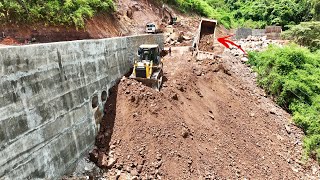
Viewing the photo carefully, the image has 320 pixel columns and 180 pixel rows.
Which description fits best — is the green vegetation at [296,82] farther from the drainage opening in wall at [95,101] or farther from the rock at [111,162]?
the drainage opening in wall at [95,101]

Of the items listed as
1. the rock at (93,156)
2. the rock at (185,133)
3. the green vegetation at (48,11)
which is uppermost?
the green vegetation at (48,11)

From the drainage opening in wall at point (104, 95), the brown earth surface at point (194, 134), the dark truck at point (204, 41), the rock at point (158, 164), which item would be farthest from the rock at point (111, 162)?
the dark truck at point (204, 41)

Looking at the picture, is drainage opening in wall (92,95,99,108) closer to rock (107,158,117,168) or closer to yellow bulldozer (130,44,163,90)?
rock (107,158,117,168)

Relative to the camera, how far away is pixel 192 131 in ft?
39.3

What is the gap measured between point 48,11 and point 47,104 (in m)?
10.7

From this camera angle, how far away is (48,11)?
1719cm

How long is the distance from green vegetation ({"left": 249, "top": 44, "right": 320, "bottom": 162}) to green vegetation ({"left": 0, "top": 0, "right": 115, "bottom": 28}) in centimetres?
1200

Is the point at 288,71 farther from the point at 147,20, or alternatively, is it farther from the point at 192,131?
the point at 147,20

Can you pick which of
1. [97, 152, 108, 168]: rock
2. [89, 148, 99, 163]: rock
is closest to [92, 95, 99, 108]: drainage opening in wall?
[89, 148, 99, 163]: rock

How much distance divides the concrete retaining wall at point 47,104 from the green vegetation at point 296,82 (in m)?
10.9

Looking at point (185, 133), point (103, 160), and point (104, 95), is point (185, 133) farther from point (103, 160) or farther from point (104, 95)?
point (104, 95)

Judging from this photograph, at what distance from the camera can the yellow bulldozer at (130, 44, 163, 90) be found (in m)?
13.1

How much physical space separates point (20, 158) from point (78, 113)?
2.71m

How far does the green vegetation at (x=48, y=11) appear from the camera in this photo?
15.6 meters
